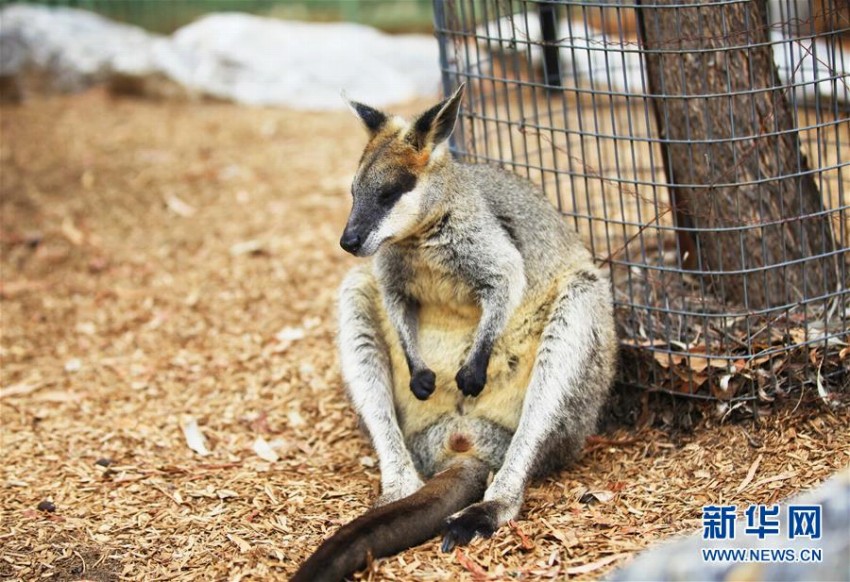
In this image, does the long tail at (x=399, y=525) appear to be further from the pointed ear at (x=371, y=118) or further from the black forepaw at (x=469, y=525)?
the pointed ear at (x=371, y=118)

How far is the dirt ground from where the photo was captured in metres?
4.61

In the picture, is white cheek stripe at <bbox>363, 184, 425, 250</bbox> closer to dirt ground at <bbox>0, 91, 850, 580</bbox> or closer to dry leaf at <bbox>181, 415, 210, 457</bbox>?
dirt ground at <bbox>0, 91, 850, 580</bbox>

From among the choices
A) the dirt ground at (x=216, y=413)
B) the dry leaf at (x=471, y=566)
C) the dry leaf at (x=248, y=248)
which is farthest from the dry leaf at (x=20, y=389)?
the dry leaf at (x=471, y=566)

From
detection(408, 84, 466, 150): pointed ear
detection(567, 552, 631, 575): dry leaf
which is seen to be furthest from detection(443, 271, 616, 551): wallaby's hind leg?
detection(408, 84, 466, 150): pointed ear

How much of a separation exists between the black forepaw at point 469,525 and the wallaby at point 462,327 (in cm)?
1

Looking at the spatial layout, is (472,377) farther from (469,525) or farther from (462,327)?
(469,525)

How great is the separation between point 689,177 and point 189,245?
15.2 feet

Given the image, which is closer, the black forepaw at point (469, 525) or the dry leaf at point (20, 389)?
the black forepaw at point (469, 525)

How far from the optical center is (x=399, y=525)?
438 cm

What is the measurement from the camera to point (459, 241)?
16.6ft

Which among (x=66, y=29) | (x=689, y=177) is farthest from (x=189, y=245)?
(x=66, y=29)

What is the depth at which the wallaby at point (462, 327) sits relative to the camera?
488 centimetres

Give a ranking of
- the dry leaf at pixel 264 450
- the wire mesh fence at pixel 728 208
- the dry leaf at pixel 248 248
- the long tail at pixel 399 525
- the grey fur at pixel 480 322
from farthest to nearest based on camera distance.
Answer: the dry leaf at pixel 248 248 → the dry leaf at pixel 264 450 → the wire mesh fence at pixel 728 208 → the grey fur at pixel 480 322 → the long tail at pixel 399 525

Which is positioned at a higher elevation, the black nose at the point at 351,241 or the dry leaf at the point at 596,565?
the black nose at the point at 351,241
